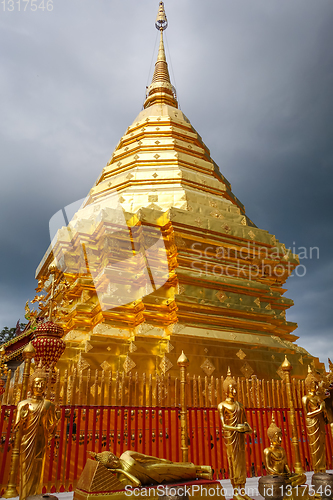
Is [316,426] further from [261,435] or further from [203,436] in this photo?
[203,436]

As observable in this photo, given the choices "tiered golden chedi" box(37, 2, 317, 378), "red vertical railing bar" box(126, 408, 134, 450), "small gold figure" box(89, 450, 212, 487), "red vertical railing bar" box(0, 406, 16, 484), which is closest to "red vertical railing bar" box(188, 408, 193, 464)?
"red vertical railing bar" box(126, 408, 134, 450)

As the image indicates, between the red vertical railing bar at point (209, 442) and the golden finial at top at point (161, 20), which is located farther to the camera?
the golden finial at top at point (161, 20)

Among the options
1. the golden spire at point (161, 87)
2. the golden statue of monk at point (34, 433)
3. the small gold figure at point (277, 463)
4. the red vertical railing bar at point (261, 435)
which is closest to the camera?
the golden statue of monk at point (34, 433)

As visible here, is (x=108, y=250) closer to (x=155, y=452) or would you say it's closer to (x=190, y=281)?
(x=190, y=281)

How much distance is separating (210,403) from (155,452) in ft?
4.24

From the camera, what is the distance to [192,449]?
21.3 ft

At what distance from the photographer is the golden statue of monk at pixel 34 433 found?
465 cm

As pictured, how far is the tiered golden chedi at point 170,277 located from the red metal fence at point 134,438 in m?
1.70

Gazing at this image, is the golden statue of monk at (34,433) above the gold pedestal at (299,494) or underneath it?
above

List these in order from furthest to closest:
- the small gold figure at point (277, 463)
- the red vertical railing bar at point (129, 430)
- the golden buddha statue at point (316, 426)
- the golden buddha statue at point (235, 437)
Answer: the golden buddha statue at point (316, 426) < the red vertical railing bar at point (129, 430) < the small gold figure at point (277, 463) < the golden buddha statue at point (235, 437)

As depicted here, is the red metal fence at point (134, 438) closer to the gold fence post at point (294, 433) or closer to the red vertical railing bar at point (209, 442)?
the red vertical railing bar at point (209, 442)

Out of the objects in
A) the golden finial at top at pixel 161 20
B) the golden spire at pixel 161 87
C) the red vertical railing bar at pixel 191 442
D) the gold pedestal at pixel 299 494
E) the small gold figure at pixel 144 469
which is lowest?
the gold pedestal at pixel 299 494

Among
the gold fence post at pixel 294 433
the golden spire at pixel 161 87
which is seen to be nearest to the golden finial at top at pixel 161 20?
the golden spire at pixel 161 87

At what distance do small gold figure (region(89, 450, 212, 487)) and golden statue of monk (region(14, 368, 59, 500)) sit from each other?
2.67 feet
